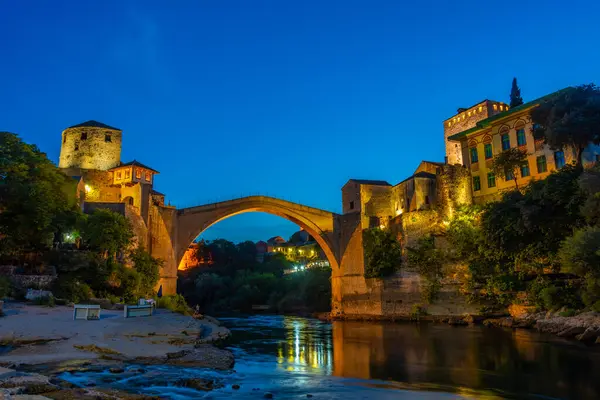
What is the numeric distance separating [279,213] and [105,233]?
15.9 meters

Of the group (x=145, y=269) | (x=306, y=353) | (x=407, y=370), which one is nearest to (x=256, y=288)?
(x=145, y=269)

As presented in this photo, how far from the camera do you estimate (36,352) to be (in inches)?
362

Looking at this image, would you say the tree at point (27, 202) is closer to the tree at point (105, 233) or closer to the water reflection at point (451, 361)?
the tree at point (105, 233)

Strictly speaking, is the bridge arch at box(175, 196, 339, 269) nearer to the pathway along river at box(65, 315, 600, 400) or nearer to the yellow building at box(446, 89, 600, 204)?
the yellow building at box(446, 89, 600, 204)

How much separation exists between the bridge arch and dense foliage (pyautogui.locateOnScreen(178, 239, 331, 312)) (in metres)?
7.63

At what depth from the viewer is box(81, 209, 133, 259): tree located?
22.1m

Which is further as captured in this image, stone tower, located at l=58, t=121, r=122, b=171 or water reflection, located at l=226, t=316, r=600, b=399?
stone tower, located at l=58, t=121, r=122, b=171

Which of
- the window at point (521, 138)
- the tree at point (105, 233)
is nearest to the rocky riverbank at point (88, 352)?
the tree at point (105, 233)

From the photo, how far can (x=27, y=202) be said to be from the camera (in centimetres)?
1920

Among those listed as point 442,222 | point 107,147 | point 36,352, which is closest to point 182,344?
point 36,352

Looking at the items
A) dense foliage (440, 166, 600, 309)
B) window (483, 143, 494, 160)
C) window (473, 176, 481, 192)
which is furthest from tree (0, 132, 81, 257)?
window (483, 143, 494, 160)

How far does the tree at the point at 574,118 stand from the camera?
21.4 meters

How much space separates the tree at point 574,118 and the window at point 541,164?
159cm

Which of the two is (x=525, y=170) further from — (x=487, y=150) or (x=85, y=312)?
(x=85, y=312)
